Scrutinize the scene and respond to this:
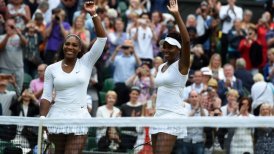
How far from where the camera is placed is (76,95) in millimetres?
11445

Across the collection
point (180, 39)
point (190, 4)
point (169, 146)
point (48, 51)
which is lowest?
point (169, 146)

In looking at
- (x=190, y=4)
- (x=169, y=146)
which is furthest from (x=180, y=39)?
(x=190, y=4)

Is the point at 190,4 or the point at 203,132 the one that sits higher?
the point at 190,4

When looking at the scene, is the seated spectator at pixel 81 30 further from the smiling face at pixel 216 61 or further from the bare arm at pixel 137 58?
the smiling face at pixel 216 61

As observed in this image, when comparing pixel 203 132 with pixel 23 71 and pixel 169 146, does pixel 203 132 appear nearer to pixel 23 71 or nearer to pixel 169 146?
pixel 169 146

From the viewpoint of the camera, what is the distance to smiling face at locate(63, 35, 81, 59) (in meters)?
11.6

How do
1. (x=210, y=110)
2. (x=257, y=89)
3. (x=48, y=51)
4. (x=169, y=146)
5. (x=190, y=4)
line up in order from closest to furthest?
(x=169, y=146)
(x=210, y=110)
(x=257, y=89)
(x=48, y=51)
(x=190, y=4)

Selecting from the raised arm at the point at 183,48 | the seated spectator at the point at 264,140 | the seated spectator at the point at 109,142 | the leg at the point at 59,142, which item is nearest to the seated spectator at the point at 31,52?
the seated spectator at the point at 109,142

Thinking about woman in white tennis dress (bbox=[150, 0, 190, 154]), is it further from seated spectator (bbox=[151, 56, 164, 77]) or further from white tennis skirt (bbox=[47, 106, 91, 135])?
seated spectator (bbox=[151, 56, 164, 77])

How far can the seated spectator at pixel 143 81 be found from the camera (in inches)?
776

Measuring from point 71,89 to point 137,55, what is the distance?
9.93m

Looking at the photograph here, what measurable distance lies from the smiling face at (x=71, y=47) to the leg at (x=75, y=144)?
0.99 m

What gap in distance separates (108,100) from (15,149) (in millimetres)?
6070

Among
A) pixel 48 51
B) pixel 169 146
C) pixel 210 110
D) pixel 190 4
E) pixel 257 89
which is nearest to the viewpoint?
pixel 169 146
